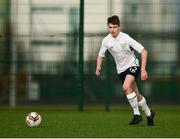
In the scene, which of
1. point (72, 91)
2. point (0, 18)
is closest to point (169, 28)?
point (72, 91)

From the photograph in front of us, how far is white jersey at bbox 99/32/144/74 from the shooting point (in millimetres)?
11844

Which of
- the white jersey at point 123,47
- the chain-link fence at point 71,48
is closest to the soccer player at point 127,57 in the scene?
the white jersey at point 123,47

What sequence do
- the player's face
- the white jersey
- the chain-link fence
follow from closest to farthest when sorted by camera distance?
the player's face → the white jersey → the chain-link fence

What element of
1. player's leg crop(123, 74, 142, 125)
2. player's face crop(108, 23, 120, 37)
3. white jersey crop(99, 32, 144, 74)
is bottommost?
player's leg crop(123, 74, 142, 125)

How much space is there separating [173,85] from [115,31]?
7.79 m

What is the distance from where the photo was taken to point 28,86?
1958 centimetres

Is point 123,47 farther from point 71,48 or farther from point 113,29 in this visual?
point 71,48

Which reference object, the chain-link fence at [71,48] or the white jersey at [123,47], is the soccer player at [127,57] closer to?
the white jersey at [123,47]

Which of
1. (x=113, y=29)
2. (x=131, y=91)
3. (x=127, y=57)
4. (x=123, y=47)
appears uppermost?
(x=113, y=29)

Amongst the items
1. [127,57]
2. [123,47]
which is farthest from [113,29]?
[127,57]

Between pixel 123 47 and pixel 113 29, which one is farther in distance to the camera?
pixel 123 47

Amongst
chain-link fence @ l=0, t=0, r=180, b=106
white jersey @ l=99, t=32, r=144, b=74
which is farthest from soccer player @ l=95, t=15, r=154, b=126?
chain-link fence @ l=0, t=0, r=180, b=106

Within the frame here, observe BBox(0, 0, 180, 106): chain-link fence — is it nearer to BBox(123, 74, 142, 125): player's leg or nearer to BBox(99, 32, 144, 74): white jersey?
BBox(99, 32, 144, 74): white jersey

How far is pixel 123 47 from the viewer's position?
11.9 m
